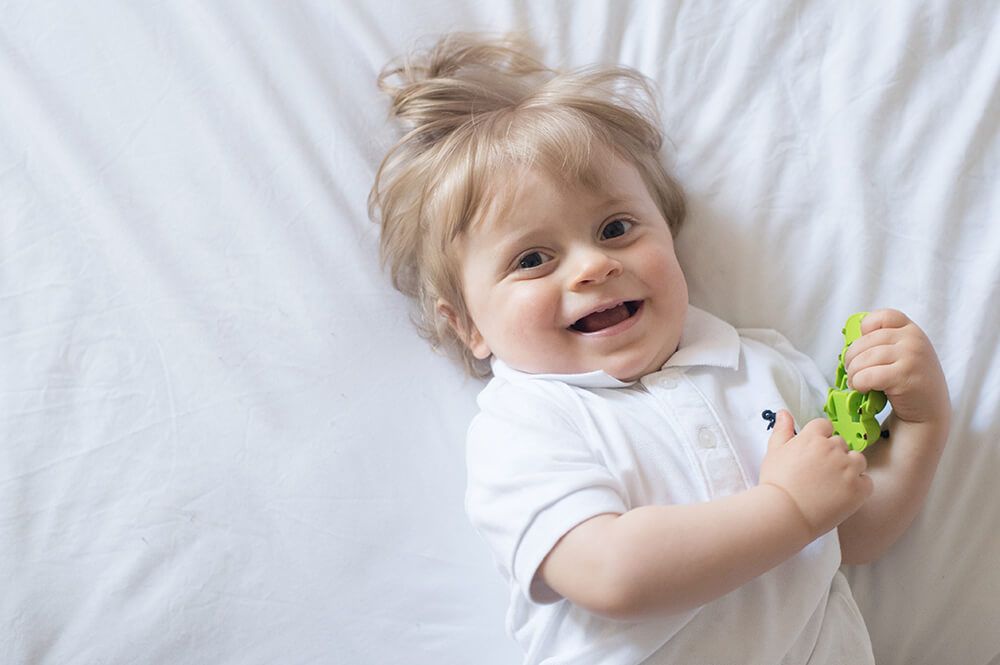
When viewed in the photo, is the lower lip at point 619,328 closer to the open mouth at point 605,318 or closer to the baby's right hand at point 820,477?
the open mouth at point 605,318

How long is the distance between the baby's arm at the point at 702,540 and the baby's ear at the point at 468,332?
0.30 m

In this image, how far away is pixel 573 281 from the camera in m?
0.92

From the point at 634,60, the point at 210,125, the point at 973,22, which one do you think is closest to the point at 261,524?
the point at 210,125

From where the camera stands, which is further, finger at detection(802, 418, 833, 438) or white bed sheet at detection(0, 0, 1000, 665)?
white bed sheet at detection(0, 0, 1000, 665)

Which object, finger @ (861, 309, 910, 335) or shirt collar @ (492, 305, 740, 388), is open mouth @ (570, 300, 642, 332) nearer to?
shirt collar @ (492, 305, 740, 388)

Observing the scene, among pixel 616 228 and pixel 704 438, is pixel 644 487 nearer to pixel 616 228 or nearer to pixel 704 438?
pixel 704 438

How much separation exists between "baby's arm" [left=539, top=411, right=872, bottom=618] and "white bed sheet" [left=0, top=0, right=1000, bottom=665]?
24cm

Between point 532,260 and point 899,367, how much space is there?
1.32 feet

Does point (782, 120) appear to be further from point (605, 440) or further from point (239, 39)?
point (239, 39)

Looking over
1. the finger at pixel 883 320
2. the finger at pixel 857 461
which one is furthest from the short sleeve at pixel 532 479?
the finger at pixel 883 320

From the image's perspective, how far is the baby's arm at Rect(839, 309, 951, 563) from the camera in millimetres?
889

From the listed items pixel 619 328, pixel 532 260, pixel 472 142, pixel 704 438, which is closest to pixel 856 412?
pixel 704 438

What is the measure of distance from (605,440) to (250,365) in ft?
1.45

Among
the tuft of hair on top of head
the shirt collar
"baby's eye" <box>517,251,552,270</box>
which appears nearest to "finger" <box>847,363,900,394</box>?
the shirt collar
